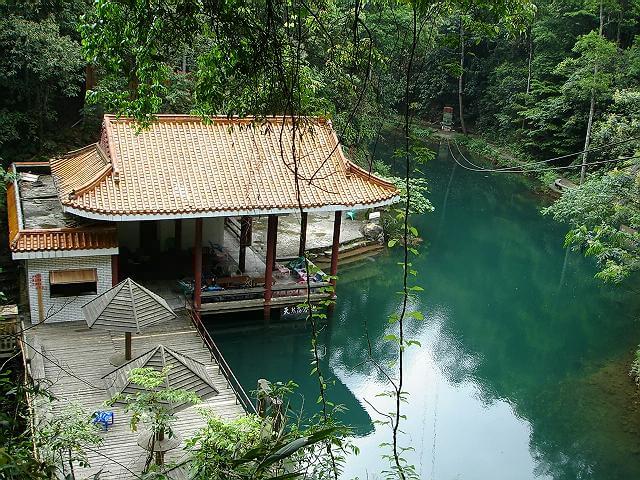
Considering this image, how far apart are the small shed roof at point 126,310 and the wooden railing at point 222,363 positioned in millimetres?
1173

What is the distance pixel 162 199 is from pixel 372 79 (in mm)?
3690

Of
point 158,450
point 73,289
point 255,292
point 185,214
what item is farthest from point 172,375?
point 255,292

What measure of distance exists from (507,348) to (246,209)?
6.01 metres

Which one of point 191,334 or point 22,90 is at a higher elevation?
point 22,90

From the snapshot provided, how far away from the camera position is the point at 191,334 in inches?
441

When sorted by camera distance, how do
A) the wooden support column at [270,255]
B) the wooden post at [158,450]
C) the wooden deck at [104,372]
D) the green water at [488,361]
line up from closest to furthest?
the wooden post at [158,450], the wooden deck at [104,372], the green water at [488,361], the wooden support column at [270,255]

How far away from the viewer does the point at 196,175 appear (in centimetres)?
1154

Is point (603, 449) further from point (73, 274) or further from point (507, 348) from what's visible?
point (73, 274)

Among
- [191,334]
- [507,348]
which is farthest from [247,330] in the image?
[507,348]

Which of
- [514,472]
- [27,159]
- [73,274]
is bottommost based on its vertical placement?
[514,472]

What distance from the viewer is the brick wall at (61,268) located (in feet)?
35.5

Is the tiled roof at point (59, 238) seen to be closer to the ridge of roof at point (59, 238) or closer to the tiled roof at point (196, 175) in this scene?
the ridge of roof at point (59, 238)

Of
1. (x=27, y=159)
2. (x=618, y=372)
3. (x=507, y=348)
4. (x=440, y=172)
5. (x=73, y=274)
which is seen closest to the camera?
(x=73, y=274)

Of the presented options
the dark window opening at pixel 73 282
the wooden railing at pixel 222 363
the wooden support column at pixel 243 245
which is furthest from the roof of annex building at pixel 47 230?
the wooden support column at pixel 243 245
